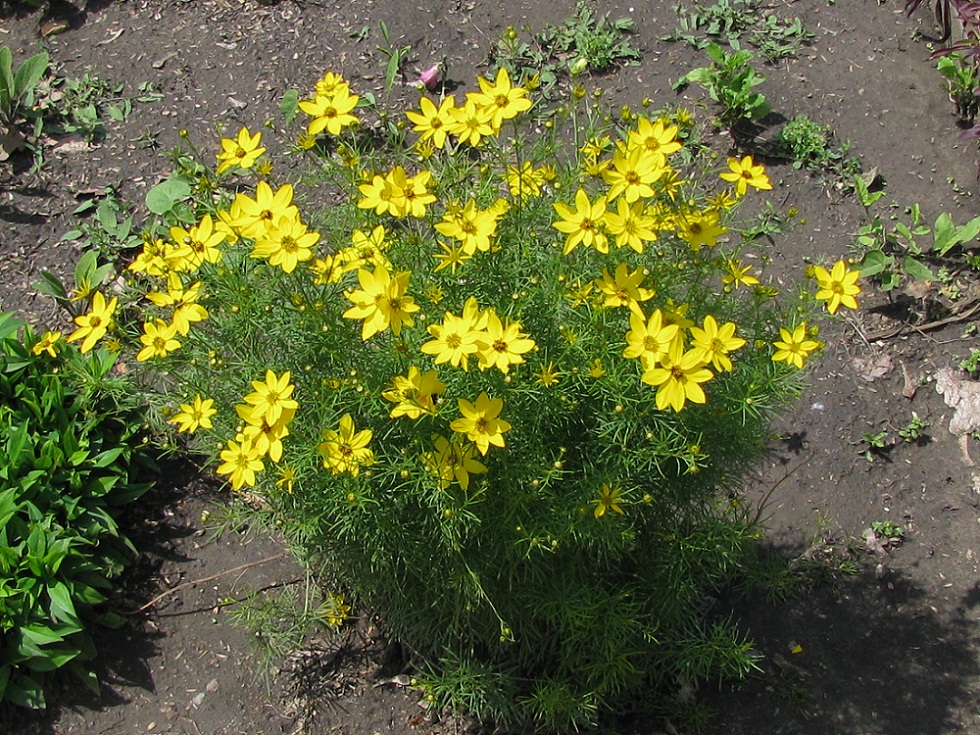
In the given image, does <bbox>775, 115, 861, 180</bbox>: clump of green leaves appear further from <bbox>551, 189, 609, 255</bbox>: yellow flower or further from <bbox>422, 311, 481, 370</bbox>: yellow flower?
<bbox>422, 311, 481, 370</bbox>: yellow flower

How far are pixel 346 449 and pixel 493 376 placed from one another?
15.6 inches

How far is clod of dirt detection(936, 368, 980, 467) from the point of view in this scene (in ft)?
13.3

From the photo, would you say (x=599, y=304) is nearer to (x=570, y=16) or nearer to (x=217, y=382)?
(x=217, y=382)

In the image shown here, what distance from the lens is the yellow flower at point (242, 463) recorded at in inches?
85.9

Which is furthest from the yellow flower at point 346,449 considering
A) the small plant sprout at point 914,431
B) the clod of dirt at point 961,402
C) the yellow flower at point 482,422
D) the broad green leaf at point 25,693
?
the clod of dirt at point 961,402

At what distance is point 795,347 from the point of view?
2.35 m

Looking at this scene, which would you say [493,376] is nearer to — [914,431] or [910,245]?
[914,431]

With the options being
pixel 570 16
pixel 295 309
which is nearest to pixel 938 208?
pixel 570 16

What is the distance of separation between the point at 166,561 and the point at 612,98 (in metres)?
3.06

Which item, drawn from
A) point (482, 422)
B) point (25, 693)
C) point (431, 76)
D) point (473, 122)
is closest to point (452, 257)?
point (473, 122)

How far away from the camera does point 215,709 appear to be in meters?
3.37

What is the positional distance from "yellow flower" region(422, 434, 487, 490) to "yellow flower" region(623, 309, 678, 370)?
0.43 metres

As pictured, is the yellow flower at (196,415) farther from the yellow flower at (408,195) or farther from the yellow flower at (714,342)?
the yellow flower at (714,342)

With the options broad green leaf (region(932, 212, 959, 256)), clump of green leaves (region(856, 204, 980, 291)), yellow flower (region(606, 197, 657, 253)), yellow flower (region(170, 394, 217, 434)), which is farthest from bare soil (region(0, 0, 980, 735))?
yellow flower (region(606, 197, 657, 253))
